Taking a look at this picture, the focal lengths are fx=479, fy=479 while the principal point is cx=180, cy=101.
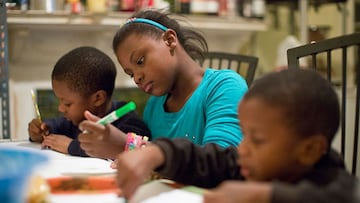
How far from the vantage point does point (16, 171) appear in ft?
1.74

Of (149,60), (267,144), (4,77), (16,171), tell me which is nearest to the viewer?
(16,171)

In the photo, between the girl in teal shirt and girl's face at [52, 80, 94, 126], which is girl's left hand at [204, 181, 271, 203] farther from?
girl's face at [52, 80, 94, 126]

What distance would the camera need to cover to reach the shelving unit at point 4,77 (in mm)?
1707

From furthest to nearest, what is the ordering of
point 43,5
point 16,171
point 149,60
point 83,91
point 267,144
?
point 43,5
point 83,91
point 149,60
point 267,144
point 16,171

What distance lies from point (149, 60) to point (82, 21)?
46.6 inches

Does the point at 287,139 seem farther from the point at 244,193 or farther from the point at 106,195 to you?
the point at 106,195

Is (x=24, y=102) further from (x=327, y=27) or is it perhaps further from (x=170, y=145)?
(x=327, y=27)

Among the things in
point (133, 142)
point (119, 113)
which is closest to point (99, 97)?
point (133, 142)

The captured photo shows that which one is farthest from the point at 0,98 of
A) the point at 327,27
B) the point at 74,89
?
the point at 327,27

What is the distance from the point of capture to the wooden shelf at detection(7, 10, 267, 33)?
218 centimetres

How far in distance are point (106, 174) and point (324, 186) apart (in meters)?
0.42

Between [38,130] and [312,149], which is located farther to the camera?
[38,130]

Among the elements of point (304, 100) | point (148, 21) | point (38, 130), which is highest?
point (148, 21)

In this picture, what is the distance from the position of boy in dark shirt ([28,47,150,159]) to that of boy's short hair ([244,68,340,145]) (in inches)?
28.9
